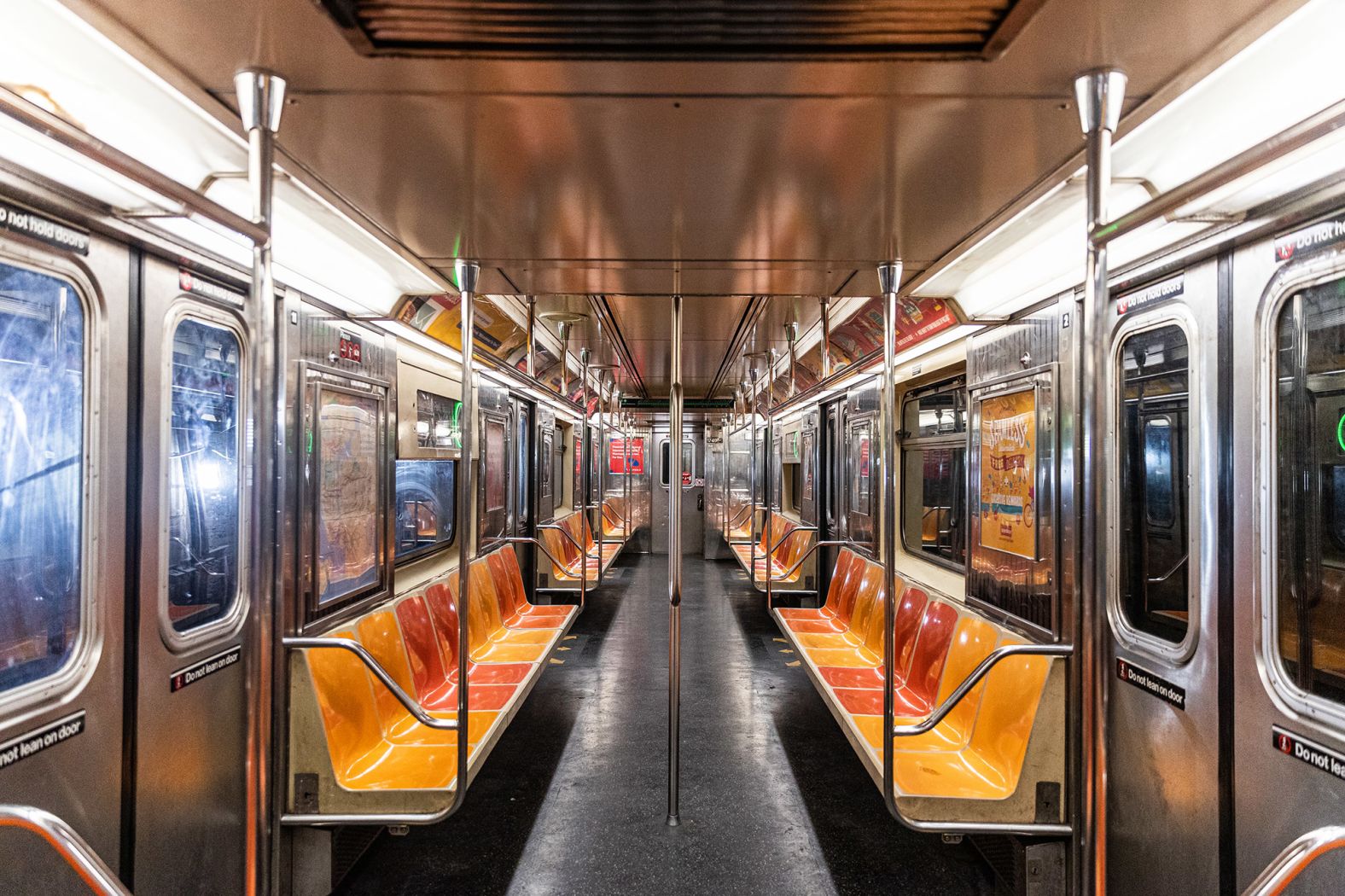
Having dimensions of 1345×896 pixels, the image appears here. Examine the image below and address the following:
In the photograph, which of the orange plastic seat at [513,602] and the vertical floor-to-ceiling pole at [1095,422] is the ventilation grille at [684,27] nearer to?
the vertical floor-to-ceiling pole at [1095,422]

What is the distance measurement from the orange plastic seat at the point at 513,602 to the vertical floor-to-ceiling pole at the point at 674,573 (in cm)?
180

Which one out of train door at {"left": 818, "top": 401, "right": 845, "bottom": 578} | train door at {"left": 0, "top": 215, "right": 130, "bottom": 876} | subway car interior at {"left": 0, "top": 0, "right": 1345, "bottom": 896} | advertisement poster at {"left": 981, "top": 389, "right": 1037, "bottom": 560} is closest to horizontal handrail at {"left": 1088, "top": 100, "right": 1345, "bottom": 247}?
subway car interior at {"left": 0, "top": 0, "right": 1345, "bottom": 896}

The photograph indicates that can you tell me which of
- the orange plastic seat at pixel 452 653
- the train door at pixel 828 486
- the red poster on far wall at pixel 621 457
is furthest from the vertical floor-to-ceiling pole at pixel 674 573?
the red poster on far wall at pixel 621 457

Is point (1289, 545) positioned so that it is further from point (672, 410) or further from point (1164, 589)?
point (672, 410)

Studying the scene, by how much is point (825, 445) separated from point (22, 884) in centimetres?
614

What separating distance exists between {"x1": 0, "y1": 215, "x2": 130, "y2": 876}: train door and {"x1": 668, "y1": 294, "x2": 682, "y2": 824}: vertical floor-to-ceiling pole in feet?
6.55

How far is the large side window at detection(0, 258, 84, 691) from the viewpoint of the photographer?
5.21 ft

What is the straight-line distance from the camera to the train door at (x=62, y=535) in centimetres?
159

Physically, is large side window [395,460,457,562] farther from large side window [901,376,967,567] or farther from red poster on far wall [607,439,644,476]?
red poster on far wall [607,439,644,476]

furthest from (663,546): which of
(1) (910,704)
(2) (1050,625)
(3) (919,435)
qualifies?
(2) (1050,625)

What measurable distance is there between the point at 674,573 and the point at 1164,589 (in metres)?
1.93

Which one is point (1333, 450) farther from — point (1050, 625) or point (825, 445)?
point (825, 445)

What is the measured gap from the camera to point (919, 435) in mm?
4859

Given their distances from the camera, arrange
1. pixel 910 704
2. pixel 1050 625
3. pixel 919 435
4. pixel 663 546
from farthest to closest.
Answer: pixel 663 546
pixel 919 435
pixel 910 704
pixel 1050 625
